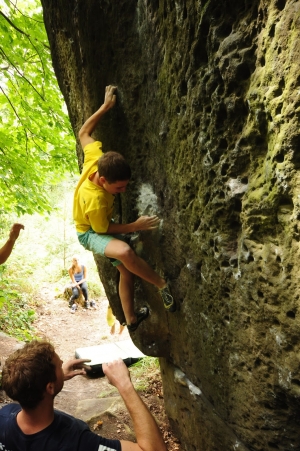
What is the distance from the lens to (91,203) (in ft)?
11.1

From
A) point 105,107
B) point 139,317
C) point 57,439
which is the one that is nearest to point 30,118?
point 105,107

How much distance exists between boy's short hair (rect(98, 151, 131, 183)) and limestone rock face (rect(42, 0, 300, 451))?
1.30 feet

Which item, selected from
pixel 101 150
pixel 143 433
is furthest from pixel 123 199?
pixel 143 433

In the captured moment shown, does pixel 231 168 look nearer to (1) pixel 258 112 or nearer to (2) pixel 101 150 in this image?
(1) pixel 258 112

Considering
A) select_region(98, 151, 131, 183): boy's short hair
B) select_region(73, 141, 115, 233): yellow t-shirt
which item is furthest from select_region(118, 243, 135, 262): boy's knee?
select_region(98, 151, 131, 183): boy's short hair

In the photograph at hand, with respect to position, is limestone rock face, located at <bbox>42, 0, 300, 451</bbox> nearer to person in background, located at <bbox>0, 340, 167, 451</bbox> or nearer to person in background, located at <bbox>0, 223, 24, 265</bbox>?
person in background, located at <bbox>0, 340, 167, 451</bbox>

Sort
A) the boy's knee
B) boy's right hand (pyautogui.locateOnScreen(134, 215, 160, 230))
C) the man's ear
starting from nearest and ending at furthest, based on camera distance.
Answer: the man's ear → the boy's knee → boy's right hand (pyautogui.locateOnScreen(134, 215, 160, 230))

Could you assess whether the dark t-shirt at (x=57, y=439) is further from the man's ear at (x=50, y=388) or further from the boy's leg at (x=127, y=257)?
the boy's leg at (x=127, y=257)

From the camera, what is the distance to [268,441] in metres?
2.52

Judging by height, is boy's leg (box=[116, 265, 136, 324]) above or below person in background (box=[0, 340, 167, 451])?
above

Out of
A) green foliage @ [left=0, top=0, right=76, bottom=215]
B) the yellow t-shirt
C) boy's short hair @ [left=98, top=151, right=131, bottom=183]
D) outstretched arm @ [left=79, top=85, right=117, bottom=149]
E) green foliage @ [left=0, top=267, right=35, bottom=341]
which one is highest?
green foliage @ [left=0, top=0, right=76, bottom=215]

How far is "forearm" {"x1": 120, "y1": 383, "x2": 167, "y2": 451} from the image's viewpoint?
6.91 ft

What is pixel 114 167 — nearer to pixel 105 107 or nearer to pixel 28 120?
pixel 105 107

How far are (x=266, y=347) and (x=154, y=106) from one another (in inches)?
88.0
